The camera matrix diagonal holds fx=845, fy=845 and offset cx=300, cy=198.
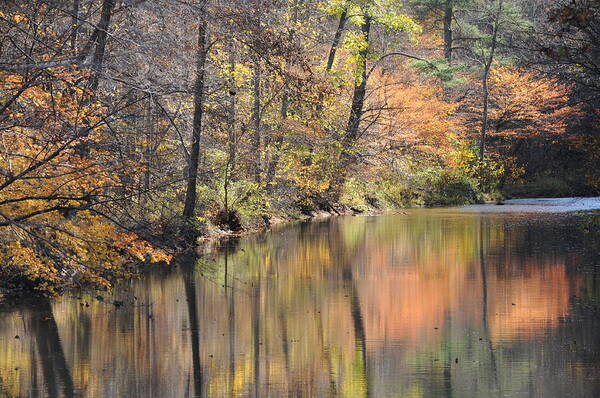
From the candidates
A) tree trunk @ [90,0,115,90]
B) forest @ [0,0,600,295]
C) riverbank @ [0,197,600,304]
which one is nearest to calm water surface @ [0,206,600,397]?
riverbank @ [0,197,600,304]

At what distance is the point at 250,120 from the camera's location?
20.8 meters

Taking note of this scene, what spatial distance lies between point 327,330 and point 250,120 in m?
11.7

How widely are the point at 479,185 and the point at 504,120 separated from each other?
3244 mm

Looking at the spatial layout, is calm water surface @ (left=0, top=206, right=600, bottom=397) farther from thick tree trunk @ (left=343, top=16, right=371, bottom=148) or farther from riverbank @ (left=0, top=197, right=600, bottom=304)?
thick tree trunk @ (left=343, top=16, right=371, bottom=148)

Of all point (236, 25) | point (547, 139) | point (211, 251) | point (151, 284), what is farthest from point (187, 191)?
point (547, 139)

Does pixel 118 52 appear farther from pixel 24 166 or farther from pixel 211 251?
pixel 211 251

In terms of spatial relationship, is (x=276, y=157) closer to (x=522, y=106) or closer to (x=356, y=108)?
(x=356, y=108)

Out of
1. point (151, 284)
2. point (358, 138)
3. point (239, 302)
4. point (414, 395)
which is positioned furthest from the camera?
point (358, 138)

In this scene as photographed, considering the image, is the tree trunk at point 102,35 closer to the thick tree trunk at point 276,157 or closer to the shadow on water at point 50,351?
the shadow on water at point 50,351

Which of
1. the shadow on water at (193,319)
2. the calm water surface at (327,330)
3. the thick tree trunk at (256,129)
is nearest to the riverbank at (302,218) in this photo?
the shadow on water at (193,319)

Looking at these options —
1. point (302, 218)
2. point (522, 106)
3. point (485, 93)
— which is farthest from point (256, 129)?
point (522, 106)

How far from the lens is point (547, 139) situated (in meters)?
34.8

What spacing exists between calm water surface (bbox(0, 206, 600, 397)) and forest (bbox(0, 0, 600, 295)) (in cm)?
84

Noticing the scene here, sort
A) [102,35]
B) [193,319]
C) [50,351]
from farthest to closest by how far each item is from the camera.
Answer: [102,35], [193,319], [50,351]
